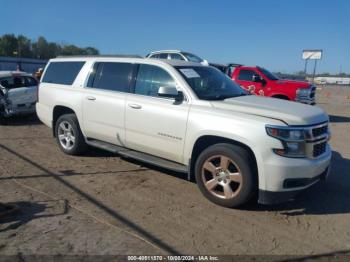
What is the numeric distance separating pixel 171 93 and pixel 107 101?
4.87ft

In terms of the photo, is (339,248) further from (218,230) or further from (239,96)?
(239,96)

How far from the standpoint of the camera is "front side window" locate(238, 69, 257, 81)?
14.2 metres

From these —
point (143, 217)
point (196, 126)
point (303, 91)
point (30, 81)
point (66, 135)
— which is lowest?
point (143, 217)

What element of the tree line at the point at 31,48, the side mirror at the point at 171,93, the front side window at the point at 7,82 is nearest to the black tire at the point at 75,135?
the side mirror at the point at 171,93

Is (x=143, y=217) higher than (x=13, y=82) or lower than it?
lower

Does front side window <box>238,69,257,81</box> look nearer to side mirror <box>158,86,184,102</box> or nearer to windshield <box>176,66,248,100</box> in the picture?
windshield <box>176,66,248,100</box>

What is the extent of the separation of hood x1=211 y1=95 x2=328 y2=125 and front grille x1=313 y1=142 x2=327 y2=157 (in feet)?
1.02

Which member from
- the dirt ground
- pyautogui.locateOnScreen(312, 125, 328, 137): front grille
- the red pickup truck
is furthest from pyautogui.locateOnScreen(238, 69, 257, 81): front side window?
pyautogui.locateOnScreen(312, 125, 328, 137): front grille

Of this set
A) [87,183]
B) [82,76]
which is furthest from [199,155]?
[82,76]

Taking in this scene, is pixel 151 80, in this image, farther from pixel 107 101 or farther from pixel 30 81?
pixel 30 81

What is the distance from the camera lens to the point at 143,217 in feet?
14.7

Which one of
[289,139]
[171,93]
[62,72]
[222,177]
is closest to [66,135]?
[62,72]

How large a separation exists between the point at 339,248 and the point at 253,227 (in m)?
0.94

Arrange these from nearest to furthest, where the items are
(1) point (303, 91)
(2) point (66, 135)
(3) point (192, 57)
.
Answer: (2) point (66, 135) → (1) point (303, 91) → (3) point (192, 57)
